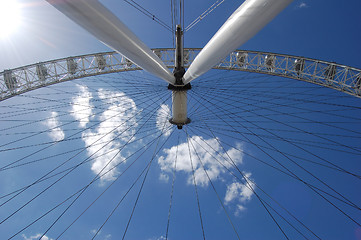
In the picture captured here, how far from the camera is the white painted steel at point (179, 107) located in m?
8.40

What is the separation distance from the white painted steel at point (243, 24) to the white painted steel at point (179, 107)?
16.5 ft

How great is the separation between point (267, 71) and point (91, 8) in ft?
44.0

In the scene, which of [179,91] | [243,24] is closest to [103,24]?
[243,24]

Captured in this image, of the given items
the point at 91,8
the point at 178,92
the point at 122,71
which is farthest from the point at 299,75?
the point at 91,8

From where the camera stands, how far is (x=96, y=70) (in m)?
13.4

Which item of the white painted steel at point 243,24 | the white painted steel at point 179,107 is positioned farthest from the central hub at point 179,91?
the white painted steel at point 243,24

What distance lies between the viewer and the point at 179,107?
892cm

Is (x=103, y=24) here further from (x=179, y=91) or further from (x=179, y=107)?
(x=179, y=107)

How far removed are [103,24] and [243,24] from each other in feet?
5.79

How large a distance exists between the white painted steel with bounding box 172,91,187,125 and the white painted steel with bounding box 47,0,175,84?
5.17 meters

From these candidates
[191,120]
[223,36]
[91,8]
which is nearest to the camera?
[91,8]

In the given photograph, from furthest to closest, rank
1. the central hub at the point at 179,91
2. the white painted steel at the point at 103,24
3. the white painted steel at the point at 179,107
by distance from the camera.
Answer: the white painted steel at the point at 179,107 → the central hub at the point at 179,91 → the white painted steel at the point at 103,24

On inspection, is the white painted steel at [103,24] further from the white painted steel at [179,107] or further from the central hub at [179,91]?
the white painted steel at [179,107]

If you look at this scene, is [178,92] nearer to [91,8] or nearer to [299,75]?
[91,8]
